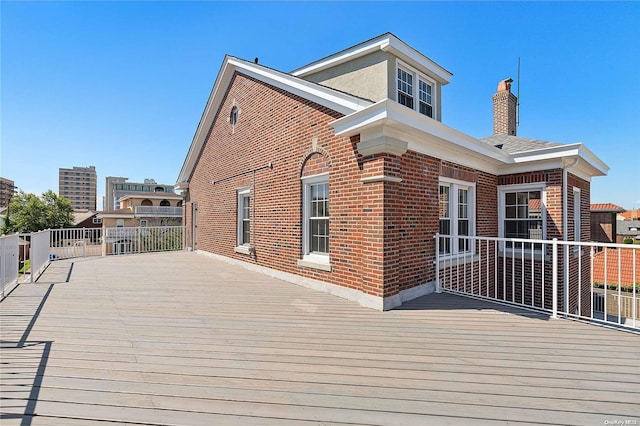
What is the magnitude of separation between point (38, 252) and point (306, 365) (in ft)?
28.5

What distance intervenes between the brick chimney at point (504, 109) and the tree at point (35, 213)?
4571 cm

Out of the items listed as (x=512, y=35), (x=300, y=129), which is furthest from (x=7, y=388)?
(x=512, y=35)

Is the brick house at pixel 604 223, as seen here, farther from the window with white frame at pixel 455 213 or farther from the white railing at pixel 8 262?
the white railing at pixel 8 262

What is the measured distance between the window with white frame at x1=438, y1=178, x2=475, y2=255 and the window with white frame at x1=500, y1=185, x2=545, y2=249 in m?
1.45

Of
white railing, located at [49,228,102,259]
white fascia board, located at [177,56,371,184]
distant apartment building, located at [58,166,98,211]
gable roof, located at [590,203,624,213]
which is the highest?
distant apartment building, located at [58,166,98,211]

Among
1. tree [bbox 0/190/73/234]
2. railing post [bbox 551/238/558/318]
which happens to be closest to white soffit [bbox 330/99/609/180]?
railing post [bbox 551/238/558/318]

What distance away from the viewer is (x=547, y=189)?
288 inches

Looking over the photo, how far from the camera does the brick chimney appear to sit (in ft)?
34.9

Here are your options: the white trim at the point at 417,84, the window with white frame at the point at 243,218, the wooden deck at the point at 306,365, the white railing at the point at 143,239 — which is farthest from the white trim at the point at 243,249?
the white railing at the point at 143,239

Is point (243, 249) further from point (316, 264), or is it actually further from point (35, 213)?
point (35, 213)

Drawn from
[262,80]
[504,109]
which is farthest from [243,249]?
[504,109]

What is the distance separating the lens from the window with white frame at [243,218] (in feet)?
30.6

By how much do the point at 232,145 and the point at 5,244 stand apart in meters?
6.05

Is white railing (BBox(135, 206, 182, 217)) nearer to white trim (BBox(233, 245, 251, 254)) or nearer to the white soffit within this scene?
white trim (BBox(233, 245, 251, 254))
